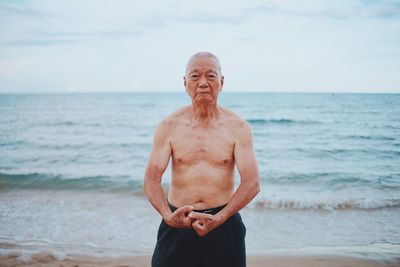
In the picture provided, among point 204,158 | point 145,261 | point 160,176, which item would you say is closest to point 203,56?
point 204,158

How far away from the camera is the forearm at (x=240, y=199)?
76.7 inches

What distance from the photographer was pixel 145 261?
472cm

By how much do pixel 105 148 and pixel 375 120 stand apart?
61.3 feet

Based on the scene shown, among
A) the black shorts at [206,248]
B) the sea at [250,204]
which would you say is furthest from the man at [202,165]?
the sea at [250,204]

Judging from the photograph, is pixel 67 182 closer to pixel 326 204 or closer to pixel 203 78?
pixel 326 204

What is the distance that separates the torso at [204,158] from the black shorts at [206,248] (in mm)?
96

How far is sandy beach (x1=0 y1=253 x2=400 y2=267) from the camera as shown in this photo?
4523 millimetres

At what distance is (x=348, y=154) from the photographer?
15422 millimetres

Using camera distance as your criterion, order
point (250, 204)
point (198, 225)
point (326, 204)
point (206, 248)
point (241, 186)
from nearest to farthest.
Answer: point (198, 225), point (241, 186), point (206, 248), point (250, 204), point (326, 204)

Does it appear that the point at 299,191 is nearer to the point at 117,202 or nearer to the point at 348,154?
the point at 117,202

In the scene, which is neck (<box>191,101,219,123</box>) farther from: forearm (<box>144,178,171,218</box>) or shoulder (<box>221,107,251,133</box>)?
forearm (<box>144,178,171,218</box>)

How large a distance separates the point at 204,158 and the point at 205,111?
255 millimetres

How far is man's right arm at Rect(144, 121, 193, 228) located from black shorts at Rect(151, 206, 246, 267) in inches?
9.0

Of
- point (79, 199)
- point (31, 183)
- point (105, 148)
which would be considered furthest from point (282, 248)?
point (105, 148)
